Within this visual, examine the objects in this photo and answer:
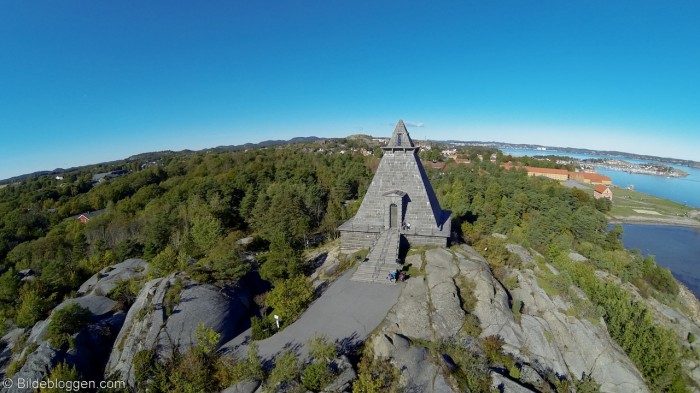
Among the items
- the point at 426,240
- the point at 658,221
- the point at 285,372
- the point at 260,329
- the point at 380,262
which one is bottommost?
the point at 658,221

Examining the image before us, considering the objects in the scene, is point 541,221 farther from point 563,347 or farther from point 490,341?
point 490,341

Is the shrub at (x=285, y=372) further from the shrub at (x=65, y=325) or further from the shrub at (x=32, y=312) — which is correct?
the shrub at (x=32, y=312)

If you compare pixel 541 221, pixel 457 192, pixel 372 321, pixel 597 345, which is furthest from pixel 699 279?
pixel 372 321

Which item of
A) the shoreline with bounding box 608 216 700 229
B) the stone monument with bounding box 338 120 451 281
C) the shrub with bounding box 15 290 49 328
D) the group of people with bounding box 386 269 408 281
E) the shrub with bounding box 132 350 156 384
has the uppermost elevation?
the stone monument with bounding box 338 120 451 281

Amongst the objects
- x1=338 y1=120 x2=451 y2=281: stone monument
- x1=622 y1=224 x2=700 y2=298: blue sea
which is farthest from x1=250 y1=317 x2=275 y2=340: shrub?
x1=622 y1=224 x2=700 y2=298: blue sea

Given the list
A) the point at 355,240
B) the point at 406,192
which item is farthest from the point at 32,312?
the point at 406,192

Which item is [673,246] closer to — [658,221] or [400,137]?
[658,221]

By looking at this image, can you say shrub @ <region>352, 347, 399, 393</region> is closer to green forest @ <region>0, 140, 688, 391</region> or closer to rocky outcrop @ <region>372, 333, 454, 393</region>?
rocky outcrop @ <region>372, 333, 454, 393</region>
